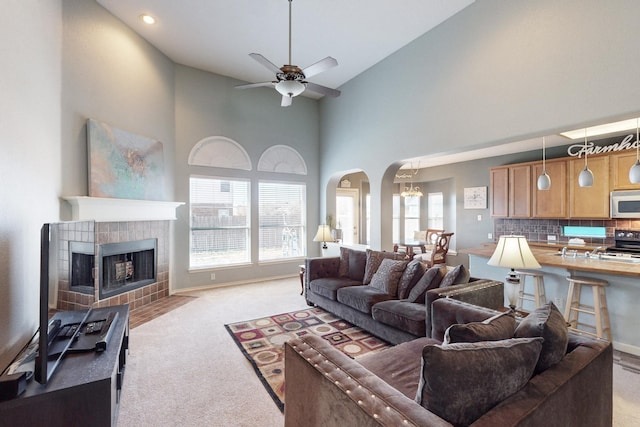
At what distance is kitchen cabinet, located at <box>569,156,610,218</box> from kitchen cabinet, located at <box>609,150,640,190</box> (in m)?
0.08

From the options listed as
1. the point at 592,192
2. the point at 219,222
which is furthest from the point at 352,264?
the point at 592,192

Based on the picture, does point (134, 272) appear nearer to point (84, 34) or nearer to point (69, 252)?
point (69, 252)

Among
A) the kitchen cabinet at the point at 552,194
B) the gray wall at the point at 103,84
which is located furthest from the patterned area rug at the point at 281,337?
the kitchen cabinet at the point at 552,194

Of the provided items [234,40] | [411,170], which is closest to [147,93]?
[234,40]

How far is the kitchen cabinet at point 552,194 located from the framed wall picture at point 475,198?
1.24 metres

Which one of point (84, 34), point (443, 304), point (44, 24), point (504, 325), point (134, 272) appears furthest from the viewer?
point (134, 272)

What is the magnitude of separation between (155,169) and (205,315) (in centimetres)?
251

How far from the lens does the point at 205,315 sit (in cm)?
404

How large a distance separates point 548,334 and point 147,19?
549cm

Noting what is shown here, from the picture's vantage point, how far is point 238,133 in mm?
5727

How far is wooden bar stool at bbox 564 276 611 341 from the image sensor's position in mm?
3004

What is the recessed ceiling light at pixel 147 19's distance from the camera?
12.9 ft

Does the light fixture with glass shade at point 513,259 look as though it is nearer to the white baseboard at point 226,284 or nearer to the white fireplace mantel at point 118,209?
the white baseboard at point 226,284

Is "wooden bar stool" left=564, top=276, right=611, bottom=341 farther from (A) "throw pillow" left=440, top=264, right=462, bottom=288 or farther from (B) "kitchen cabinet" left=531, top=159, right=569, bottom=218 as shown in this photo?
(B) "kitchen cabinet" left=531, top=159, right=569, bottom=218
